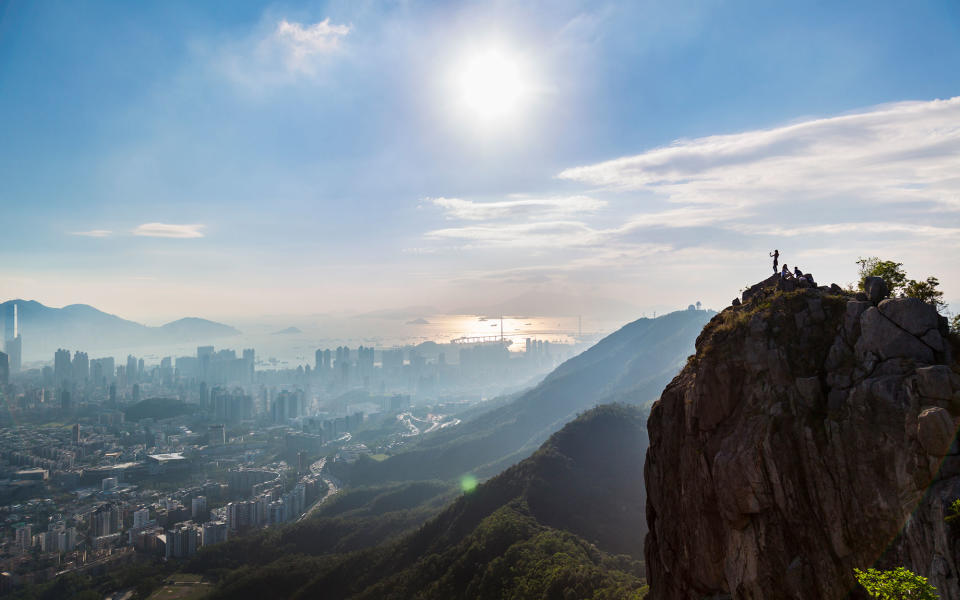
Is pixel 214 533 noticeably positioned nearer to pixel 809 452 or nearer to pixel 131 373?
pixel 809 452

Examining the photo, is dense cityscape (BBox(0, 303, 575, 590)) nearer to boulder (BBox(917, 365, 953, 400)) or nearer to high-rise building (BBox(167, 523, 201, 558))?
high-rise building (BBox(167, 523, 201, 558))

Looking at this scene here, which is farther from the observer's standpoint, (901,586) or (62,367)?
→ (62,367)

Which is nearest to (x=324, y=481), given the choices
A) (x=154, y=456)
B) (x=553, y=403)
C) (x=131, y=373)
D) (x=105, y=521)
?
(x=105, y=521)

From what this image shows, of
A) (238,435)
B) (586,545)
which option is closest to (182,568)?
(586,545)

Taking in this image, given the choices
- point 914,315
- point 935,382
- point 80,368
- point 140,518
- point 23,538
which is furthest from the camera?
point 80,368

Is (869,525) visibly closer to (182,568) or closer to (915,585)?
(915,585)

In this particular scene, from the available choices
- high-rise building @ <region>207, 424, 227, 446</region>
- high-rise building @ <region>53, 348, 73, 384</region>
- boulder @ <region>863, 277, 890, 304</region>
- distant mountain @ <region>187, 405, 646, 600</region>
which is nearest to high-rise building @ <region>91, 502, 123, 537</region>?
distant mountain @ <region>187, 405, 646, 600</region>
